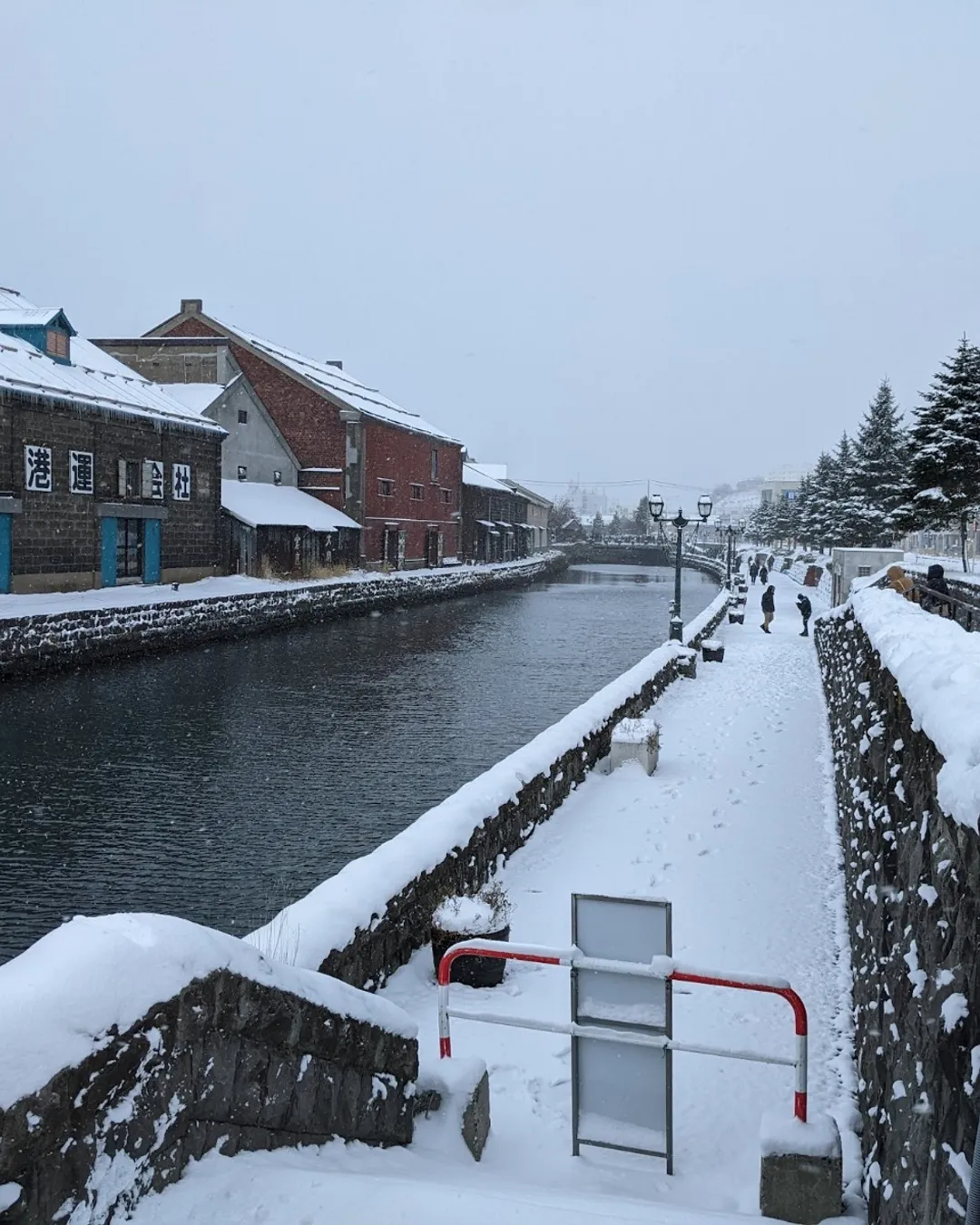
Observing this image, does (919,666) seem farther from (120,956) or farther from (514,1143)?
(120,956)

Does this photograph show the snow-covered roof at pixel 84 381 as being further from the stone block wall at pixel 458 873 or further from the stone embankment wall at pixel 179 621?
the stone block wall at pixel 458 873

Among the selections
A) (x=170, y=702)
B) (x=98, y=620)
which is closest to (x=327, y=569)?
(x=98, y=620)

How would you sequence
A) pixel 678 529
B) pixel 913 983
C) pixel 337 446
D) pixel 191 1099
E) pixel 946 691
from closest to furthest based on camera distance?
pixel 191 1099 → pixel 913 983 → pixel 946 691 → pixel 678 529 → pixel 337 446

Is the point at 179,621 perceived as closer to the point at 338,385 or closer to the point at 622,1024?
the point at 622,1024

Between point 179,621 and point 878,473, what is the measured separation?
43.9 m

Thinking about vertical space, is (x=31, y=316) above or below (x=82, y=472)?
above

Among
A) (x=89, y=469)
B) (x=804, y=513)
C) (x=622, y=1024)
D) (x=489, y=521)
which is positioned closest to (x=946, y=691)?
(x=622, y=1024)

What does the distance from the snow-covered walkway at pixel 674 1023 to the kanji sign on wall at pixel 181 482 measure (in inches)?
896

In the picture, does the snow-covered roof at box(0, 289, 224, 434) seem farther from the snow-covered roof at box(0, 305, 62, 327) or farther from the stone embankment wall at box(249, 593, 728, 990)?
the stone embankment wall at box(249, 593, 728, 990)

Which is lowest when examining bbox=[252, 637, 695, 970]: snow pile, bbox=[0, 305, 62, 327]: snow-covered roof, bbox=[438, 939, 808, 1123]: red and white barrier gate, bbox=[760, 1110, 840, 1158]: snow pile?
bbox=[760, 1110, 840, 1158]: snow pile

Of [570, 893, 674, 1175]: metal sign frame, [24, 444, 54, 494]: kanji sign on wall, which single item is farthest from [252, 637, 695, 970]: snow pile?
[24, 444, 54, 494]: kanji sign on wall

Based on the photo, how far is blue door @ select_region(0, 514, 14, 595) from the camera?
24.3m

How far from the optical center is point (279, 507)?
3994 centimetres

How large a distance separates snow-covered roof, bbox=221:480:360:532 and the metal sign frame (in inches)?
1304
